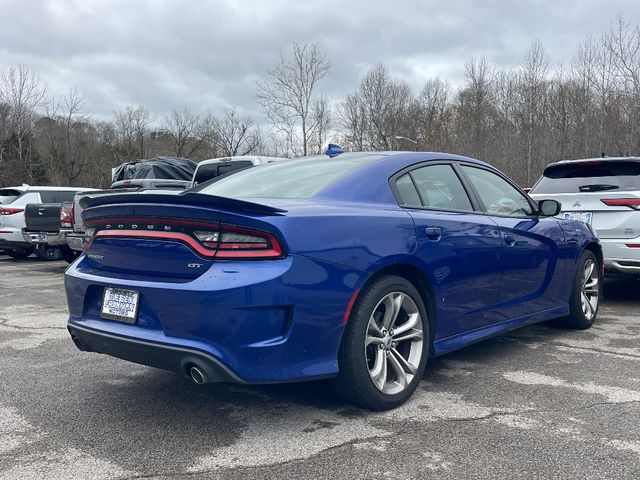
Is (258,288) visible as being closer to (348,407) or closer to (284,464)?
(284,464)

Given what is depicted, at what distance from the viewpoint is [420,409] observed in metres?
3.48

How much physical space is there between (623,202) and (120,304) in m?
5.28

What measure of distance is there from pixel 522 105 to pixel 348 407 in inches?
1132

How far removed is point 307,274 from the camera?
2949 millimetres

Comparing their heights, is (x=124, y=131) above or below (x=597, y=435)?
A: above

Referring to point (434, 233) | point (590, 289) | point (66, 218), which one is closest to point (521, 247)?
point (434, 233)

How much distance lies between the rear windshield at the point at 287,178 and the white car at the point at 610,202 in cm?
355

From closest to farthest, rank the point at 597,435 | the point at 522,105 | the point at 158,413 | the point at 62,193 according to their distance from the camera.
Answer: the point at 597,435
the point at 158,413
the point at 62,193
the point at 522,105

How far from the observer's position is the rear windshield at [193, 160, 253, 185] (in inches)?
418

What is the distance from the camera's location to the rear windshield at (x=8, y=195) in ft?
43.4

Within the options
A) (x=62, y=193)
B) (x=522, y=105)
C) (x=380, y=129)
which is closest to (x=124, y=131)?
(x=380, y=129)

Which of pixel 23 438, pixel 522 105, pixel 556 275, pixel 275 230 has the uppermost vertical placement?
pixel 522 105

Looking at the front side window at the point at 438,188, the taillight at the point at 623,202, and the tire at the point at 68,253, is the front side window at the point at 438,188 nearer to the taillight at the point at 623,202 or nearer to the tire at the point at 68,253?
the taillight at the point at 623,202

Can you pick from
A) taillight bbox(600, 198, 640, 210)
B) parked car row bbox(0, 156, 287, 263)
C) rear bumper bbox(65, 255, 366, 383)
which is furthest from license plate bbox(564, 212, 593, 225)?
parked car row bbox(0, 156, 287, 263)
